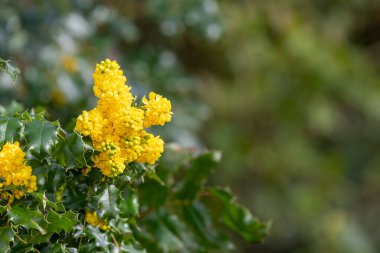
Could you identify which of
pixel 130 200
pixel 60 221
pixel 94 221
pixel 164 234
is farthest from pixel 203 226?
pixel 60 221

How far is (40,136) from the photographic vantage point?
39.9 inches

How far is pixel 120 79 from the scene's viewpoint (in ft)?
3.48

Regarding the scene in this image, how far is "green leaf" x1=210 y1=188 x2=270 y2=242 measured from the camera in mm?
1504

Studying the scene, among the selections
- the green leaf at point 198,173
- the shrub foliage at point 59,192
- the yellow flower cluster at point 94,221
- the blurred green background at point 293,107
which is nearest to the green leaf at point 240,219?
the green leaf at point 198,173

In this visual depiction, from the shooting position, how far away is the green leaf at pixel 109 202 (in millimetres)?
1045

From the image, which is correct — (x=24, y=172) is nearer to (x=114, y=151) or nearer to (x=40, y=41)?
(x=114, y=151)

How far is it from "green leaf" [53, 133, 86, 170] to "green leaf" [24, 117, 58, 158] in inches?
0.7

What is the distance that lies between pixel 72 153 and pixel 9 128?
10cm

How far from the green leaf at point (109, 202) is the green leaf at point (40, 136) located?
0.10 m

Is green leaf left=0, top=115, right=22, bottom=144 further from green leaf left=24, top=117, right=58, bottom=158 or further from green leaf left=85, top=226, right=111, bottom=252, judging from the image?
green leaf left=85, top=226, right=111, bottom=252

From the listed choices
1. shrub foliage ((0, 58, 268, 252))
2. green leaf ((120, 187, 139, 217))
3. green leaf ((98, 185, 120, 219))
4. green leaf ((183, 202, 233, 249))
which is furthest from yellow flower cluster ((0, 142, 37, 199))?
green leaf ((183, 202, 233, 249))

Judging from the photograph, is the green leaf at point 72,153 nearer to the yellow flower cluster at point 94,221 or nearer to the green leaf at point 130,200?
the yellow flower cluster at point 94,221

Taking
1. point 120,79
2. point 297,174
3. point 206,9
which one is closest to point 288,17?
point 297,174

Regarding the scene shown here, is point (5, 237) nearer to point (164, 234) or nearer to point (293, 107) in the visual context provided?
point (164, 234)
